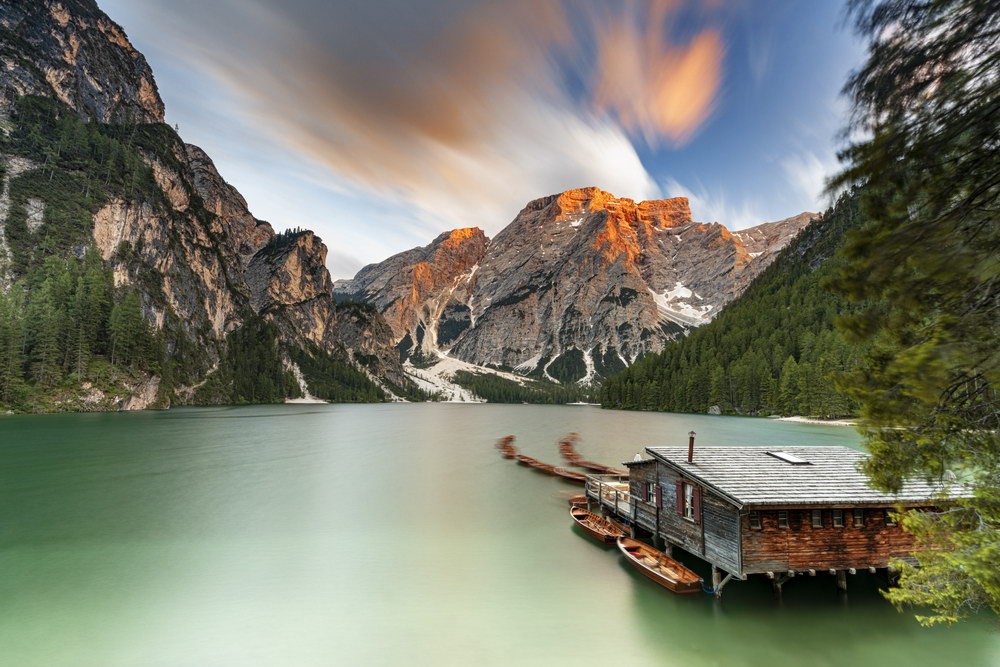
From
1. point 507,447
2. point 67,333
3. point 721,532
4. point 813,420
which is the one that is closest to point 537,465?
point 507,447

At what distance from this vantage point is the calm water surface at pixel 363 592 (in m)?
15.8

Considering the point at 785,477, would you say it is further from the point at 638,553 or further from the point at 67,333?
the point at 67,333

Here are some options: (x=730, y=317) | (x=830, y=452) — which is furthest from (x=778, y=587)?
(x=730, y=317)

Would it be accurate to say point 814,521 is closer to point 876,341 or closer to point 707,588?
point 707,588

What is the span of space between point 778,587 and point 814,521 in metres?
3.13

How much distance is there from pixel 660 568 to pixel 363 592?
13.7 m

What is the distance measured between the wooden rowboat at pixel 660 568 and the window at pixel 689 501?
2.23 metres

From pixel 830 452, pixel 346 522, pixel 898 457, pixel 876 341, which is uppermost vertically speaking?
pixel 876 341

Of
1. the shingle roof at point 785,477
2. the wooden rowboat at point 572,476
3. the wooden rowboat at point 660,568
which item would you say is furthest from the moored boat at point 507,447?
the shingle roof at point 785,477

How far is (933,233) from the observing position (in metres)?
6.59

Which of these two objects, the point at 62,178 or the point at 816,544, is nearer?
the point at 816,544

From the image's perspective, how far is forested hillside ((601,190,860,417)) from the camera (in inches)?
4491

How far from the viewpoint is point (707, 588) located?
2000 cm

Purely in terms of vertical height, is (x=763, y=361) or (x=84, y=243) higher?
(x=84, y=243)
